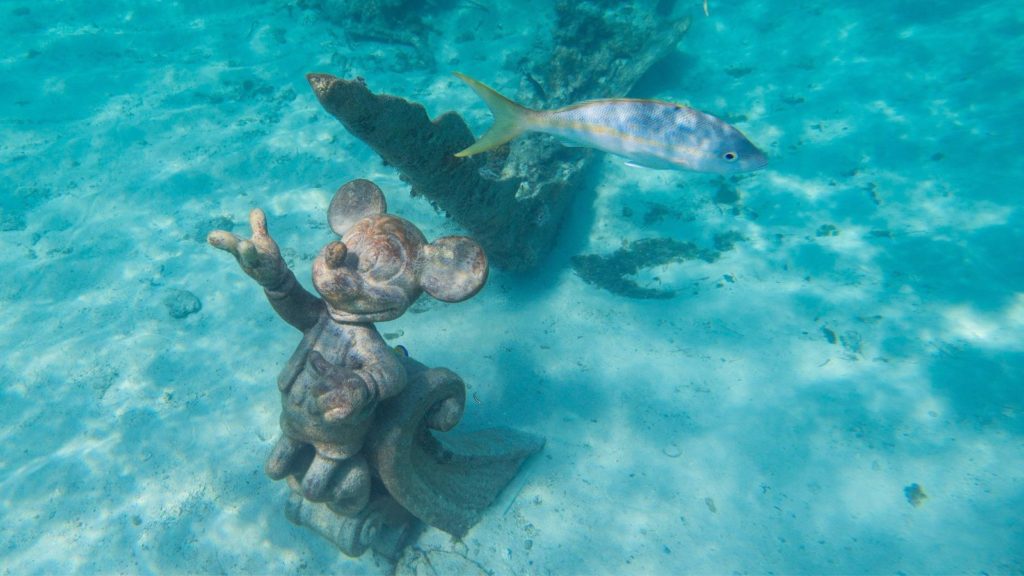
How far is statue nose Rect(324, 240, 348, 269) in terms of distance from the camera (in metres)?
2.61

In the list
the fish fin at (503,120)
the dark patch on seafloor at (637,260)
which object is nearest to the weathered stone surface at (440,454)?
the fish fin at (503,120)

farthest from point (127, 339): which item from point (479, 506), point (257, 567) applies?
point (479, 506)

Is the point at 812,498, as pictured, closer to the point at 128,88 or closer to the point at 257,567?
the point at 257,567

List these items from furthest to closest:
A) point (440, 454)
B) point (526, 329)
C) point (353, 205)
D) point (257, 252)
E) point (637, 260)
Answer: point (637, 260)
point (526, 329)
point (440, 454)
point (353, 205)
point (257, 252)

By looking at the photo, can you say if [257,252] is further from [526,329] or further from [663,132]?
[526,329]

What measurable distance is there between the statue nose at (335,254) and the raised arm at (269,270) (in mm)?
238

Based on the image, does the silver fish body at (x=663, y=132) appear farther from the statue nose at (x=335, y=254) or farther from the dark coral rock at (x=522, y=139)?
the statue nose at (x=335, y=254)

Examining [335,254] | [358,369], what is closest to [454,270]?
[335,254]

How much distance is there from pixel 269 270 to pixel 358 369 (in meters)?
0.73

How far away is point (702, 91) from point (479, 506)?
8954 mm

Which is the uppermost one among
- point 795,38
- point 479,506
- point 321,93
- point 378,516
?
point 321,93

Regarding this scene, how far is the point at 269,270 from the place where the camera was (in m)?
2.54

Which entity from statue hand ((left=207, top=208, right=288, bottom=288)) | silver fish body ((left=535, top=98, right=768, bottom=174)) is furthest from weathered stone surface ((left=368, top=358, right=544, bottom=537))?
silver fish body ((left=535, top=98, right=768, bottom=174))

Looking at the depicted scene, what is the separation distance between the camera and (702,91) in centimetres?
930
